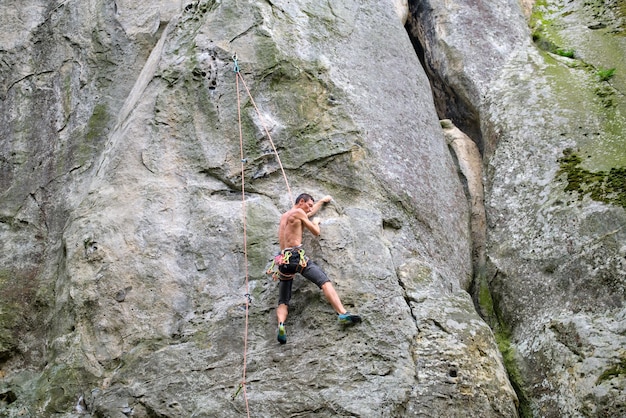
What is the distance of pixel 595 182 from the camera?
9.82 meters

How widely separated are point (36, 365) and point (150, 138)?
3630 millimetres

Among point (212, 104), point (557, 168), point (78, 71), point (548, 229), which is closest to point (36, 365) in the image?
point (212, 104)

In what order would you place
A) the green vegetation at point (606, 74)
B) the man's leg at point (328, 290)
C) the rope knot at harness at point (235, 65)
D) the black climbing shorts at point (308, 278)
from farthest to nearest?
the green vegetation at point (606, 74) < the rope knot at harness at point (235, 65) < the black climbing shorts at point (308, 278) < the man's leg at point (328, 290)

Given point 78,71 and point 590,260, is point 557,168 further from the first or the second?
point 78,71

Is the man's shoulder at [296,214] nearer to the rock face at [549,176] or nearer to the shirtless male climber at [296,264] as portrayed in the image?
the shirtless male climber at [296,264]

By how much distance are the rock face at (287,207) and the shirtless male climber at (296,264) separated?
221 mm

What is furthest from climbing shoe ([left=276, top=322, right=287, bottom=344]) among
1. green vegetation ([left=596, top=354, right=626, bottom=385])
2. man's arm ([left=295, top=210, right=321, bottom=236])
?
green vegetation ([left=596, top=354, right=626, bottom=385])

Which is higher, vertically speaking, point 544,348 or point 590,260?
point 590,260

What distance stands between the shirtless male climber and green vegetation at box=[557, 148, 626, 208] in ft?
12.6

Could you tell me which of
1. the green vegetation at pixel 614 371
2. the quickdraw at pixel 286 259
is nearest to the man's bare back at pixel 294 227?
the quickdraw at pixel 286 259

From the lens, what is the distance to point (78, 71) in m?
12.8

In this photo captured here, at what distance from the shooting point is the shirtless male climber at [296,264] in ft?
27.5

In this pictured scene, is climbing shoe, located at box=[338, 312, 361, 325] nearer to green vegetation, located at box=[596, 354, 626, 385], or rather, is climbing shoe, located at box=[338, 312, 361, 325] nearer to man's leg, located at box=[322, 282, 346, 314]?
man's leg, located at box=[322, 282, 346, 314]

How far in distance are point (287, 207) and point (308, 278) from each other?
1517 millimetres
